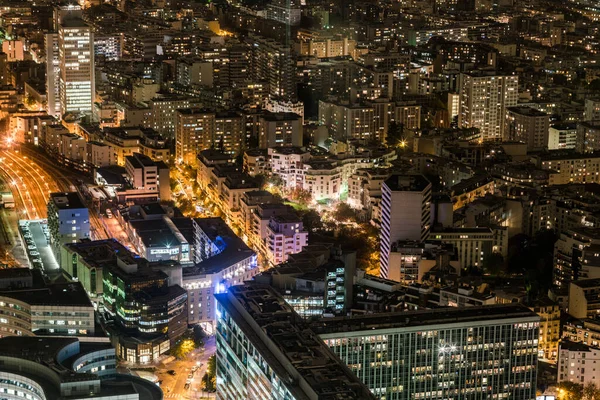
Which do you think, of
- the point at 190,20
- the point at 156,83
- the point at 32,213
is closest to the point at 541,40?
the point at 190,20

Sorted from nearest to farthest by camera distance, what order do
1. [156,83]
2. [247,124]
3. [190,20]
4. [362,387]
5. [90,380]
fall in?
[362,387]
[90,380]
[247,124]
[156,83]
[190,20]

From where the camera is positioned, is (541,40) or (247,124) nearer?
(247,124)

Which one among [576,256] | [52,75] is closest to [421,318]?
[576,256]

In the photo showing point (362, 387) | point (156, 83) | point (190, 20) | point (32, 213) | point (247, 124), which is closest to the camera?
point (362, 387)

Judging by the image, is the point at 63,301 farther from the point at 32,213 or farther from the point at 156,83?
A: the point at 156,83

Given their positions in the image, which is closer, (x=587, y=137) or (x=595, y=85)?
(x=587, y=137)

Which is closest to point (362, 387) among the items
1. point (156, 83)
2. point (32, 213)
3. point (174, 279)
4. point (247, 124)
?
point (174, 279)

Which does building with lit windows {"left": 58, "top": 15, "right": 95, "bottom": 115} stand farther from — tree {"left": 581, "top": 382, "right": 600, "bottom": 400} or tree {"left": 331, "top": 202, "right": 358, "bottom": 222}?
tree {"left": 581, "top": 382, "right": 600, "bottom": 400}

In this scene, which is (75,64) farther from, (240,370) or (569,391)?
(240,370)
